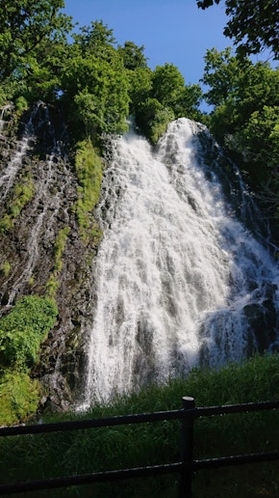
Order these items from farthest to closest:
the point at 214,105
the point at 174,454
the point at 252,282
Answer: the point at 214,105, the point at 252,282, the point at 174,454

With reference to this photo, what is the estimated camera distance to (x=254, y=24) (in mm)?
7848

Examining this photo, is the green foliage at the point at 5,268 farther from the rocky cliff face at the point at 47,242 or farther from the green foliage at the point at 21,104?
the green foliage at the point at 21,104

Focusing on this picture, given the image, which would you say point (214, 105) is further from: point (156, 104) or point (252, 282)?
point (252, 282)

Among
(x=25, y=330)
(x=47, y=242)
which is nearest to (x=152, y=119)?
(x=47, y=242)

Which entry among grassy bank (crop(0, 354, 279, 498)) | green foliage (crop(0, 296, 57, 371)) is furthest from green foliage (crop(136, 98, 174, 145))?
grassy bank (crop(0, 354, 279, 498))

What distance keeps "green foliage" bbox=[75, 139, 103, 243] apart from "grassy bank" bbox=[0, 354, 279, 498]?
11.1 meters

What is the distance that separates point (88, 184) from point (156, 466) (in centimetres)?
1597

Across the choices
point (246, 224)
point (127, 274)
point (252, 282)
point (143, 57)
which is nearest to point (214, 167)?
point (246, 224)

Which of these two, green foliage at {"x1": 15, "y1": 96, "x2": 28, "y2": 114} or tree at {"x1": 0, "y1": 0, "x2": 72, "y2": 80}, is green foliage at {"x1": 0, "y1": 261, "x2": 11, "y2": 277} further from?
tree at {"x1": 0, "y1": 0, "x2": 72, "y2": 80}

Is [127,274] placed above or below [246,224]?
below

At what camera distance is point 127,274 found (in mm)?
15008

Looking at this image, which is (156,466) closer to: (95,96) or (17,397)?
(17,397)

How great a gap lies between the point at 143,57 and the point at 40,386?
33531 mm

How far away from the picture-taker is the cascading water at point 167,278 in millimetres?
12469
